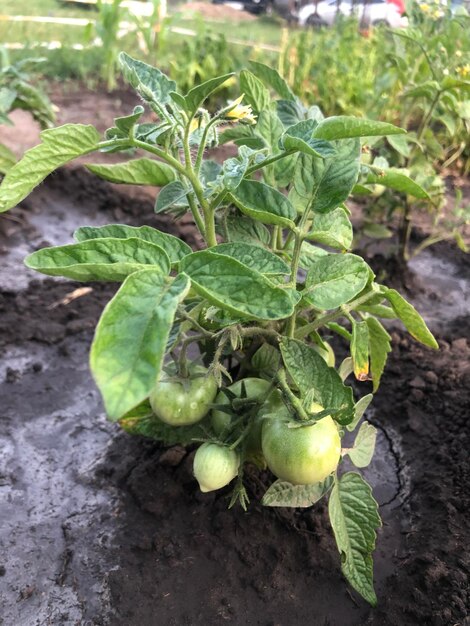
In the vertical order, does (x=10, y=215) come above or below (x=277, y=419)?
below

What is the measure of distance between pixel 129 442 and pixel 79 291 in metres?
0.86

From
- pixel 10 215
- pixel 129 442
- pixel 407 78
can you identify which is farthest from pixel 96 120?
pixel 129 442

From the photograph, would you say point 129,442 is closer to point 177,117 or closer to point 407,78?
point 177,117

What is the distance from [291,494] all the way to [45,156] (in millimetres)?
786

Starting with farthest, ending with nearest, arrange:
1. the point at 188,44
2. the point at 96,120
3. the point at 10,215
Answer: the point at 188,44, the point at 96,120, the point at 10,215

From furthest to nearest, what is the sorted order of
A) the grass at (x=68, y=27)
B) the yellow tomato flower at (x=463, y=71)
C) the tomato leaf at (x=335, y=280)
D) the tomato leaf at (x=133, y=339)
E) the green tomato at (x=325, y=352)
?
the grass at (x=68, y=27) < the yellow tomato flower at (x=463, y=71) < the green tomato at (x=325, y=352) < the tomato leaf at (x=335, y=280) < the tomato leaf at (x=133, y=339)

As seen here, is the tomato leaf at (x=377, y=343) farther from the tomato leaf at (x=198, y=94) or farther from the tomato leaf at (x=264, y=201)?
the tomato leaf at (x=198, y=94)

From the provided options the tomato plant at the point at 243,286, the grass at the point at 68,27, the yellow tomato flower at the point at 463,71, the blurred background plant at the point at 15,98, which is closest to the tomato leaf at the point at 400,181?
the tomato plant at the point at 243,286

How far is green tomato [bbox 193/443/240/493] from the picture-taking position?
1.16 metres

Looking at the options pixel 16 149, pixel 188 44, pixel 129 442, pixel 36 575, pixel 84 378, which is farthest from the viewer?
pixel 188 44

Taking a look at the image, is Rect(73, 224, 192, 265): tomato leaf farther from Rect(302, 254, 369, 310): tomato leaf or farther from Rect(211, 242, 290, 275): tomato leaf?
Rect(302, 254, 369, 310): tomato leaf

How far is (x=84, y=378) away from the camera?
6.66ft

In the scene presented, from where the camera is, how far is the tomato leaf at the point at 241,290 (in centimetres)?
89

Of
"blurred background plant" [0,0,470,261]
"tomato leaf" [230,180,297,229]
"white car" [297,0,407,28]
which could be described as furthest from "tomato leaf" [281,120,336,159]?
"white car" [297,0,407,28]
